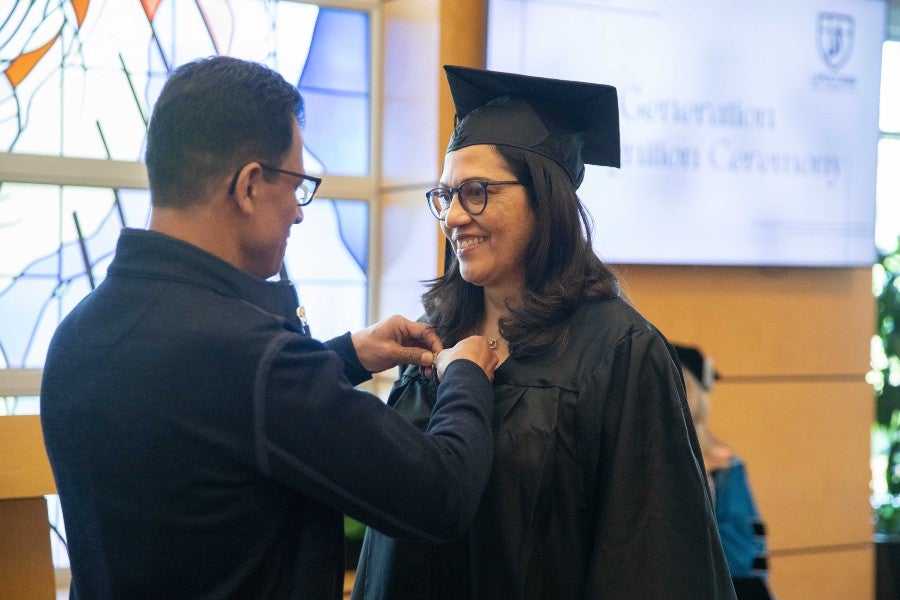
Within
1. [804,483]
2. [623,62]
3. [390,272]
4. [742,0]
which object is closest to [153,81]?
[390,272]

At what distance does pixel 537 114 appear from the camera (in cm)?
186

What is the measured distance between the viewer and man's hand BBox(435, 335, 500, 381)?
1.67m

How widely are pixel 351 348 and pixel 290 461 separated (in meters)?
0.65

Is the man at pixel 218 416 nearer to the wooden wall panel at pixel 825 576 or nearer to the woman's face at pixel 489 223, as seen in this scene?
the woman's face at pixel 489 223

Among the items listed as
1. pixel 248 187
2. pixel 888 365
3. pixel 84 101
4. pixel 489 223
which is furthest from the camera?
pixel 888 365

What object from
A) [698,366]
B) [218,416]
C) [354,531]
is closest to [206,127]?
[218,416]

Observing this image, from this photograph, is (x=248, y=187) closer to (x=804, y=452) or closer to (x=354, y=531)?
(x=354, y=531)

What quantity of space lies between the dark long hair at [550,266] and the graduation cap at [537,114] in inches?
1.5

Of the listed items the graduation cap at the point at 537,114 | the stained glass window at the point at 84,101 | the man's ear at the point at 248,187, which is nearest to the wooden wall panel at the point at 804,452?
the stained glass window at the point at 84,101

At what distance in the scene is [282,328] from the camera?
136 cm

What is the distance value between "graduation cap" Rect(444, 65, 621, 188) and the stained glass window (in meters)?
1.60

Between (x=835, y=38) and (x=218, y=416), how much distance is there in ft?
11.0

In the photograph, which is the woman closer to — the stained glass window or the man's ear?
the man's ear

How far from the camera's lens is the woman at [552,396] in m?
1.60
